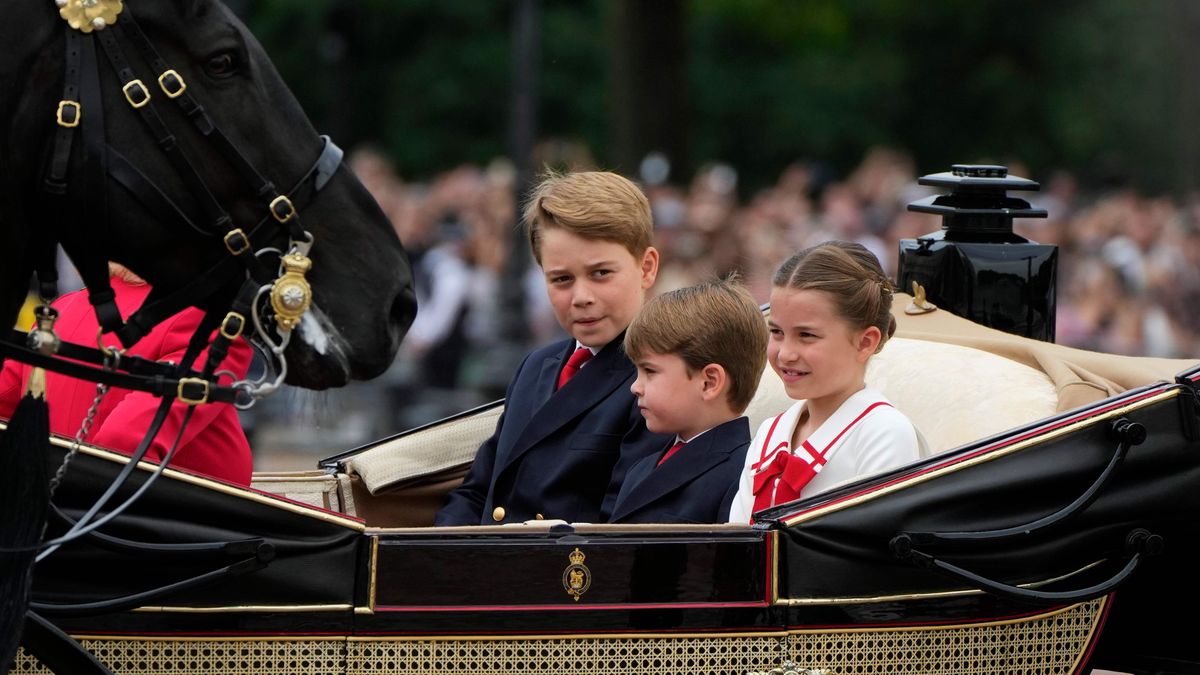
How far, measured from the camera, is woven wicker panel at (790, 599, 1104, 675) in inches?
128

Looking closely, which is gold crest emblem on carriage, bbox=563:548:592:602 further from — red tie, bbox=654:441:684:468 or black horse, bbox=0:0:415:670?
red tie, bbox=654:441:684:468

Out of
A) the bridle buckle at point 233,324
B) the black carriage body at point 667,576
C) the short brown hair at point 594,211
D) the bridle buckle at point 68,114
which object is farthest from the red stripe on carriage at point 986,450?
the bridle buckle at point 68,114

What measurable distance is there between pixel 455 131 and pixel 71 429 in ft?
71.7

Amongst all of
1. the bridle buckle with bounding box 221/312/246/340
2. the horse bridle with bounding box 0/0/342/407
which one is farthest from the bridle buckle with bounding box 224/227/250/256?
the bridle buckle with bounding box 221/312/246/340

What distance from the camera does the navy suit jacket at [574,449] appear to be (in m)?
3.90

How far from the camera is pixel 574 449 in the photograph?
12.8ft

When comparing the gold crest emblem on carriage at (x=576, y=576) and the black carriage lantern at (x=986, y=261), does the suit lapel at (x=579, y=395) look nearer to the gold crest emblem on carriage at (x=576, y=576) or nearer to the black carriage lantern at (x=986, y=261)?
the gold crest emblem on carriage at (x=576, y=576)

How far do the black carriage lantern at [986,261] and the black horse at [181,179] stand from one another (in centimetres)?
198

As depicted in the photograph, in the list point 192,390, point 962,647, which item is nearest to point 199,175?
point 192,390

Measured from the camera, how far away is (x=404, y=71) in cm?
2538

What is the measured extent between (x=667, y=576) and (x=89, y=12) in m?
1.44

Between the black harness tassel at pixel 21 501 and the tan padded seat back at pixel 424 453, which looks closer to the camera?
the black harness tassel at pixel 21 501

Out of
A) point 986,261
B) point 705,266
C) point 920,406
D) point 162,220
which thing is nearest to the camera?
point 162,220

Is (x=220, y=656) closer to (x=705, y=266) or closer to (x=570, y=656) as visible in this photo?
(x=570, y=656)
